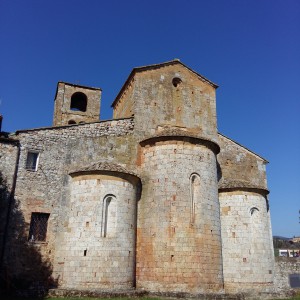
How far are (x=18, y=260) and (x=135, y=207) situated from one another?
5000 mm

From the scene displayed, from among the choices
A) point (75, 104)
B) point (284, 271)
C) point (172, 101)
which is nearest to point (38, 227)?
point (172, 101)

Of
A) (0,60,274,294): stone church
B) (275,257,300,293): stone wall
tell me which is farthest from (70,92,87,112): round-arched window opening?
(275,257,300,293): stone wall

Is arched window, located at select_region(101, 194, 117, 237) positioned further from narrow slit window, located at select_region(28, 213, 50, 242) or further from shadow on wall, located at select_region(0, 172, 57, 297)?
shadow on wall, located at select_region(0, 172, 57, 297)

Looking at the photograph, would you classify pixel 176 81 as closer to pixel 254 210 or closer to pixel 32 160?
pixel 254 210

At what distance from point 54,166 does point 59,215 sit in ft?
6.79

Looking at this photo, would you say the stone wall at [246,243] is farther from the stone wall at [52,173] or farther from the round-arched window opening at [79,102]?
the round-arched window opening at [79,102]

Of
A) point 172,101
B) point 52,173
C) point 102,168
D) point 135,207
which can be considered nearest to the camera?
point 102,168

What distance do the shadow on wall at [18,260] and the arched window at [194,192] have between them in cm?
621

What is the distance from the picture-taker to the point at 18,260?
13273 mm

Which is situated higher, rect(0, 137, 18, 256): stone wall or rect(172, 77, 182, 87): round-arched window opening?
rect(172, 77, 182, 87): round-arched window opening

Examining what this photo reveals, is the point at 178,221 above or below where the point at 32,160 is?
below

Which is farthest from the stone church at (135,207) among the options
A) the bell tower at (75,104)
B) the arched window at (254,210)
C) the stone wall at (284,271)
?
the bell tower at (75,104)

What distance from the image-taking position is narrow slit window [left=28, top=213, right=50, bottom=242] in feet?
45.7

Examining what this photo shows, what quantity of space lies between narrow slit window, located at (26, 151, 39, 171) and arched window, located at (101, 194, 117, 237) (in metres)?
3.29
